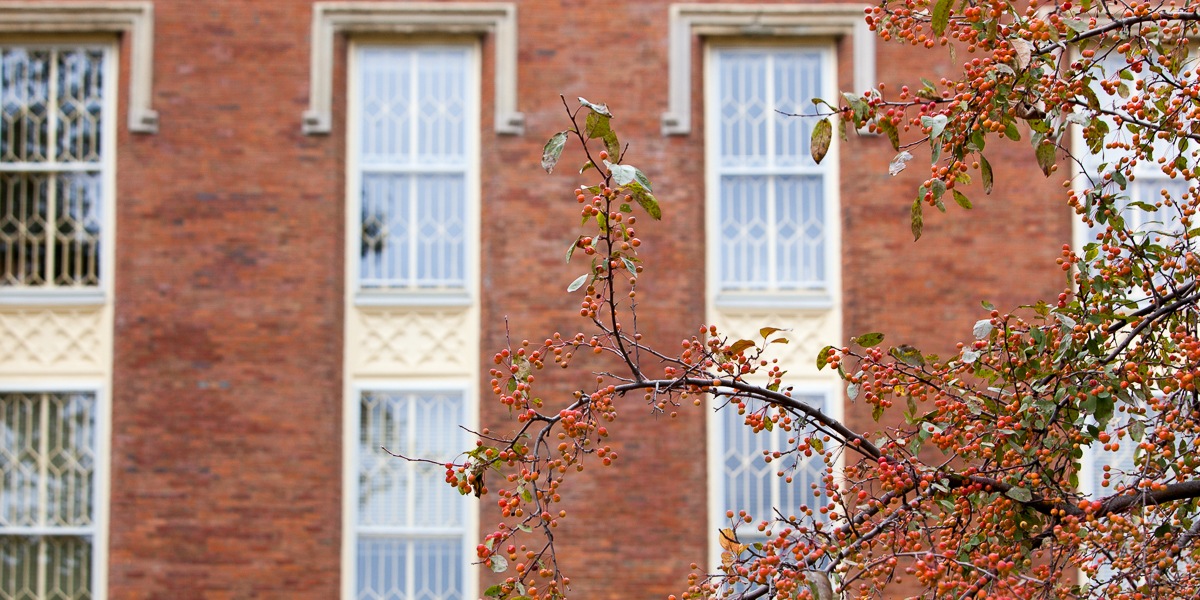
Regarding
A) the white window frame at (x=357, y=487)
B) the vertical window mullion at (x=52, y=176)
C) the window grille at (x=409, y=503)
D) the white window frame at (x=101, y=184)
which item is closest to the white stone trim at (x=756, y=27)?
the white window frame at (x=357, y=487)

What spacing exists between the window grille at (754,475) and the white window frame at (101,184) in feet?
20.3

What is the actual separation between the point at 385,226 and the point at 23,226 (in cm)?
354

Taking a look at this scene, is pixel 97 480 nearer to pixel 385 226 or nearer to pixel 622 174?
pixel 385 226

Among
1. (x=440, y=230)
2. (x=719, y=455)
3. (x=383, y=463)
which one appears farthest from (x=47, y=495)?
(x=719, y=455)

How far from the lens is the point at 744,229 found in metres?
11.0

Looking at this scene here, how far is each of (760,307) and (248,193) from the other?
5117 mm

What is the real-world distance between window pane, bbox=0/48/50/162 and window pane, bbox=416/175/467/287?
3.78 m

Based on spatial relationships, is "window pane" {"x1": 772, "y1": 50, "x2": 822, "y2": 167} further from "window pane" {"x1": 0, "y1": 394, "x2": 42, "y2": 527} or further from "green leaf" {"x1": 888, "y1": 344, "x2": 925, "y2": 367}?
"window pane" {"x1": 0, "y1": 394, "x2": 42, "y2": 527}

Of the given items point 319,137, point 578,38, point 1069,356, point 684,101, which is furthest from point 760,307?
point 1069,356

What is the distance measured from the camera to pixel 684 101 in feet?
35.1

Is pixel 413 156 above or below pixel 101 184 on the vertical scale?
above

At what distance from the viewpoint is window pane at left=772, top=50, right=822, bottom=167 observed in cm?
1097

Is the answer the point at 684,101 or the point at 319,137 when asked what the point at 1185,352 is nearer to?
the point at 684,101

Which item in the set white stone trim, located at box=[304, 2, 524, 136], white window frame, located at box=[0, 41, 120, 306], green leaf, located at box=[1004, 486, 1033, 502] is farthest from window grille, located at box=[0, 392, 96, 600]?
green leaf, located at box=[1004, 486, 1033, 502]
